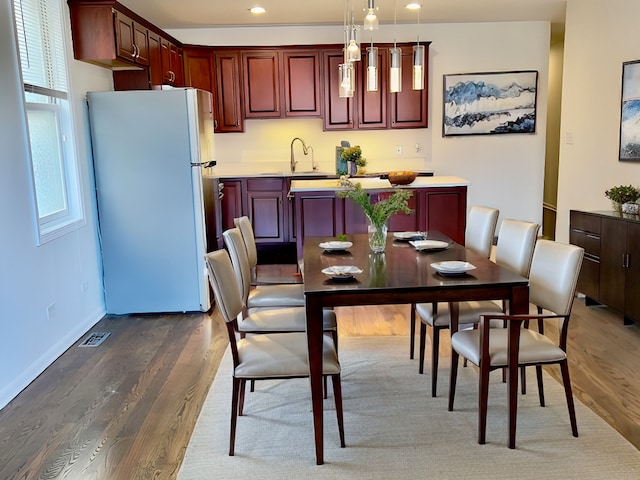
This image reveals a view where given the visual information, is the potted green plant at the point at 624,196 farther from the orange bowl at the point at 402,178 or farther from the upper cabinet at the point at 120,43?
the upper cabinet at the point at 120,43

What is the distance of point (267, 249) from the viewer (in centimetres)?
676

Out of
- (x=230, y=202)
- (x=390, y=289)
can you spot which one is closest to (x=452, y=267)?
(x=390, y=289)

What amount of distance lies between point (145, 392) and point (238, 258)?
0.95 metres

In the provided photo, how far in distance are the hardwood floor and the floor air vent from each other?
61 millimetres

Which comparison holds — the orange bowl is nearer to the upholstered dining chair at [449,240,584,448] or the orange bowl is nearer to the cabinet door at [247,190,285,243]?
the cabinet door at [247,190,285,243]

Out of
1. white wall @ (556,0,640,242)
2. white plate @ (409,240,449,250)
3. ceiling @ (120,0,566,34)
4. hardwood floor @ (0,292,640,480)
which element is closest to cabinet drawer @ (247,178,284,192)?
ceiling @ (120,0,566,34)

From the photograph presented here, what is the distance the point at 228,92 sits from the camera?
6.65m

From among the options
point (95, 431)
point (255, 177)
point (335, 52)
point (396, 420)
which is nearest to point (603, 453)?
point (396, 420)

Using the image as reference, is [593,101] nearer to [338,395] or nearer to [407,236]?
[407,236]

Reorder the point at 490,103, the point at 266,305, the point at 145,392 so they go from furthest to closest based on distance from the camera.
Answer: the point at 490,103 < the point at 266,305 < the point at 145,392

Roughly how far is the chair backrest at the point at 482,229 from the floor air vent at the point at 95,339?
2.71 meters

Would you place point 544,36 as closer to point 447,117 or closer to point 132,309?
point 447,117

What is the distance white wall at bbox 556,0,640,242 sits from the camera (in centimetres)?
455

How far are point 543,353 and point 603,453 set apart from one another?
48 cm
